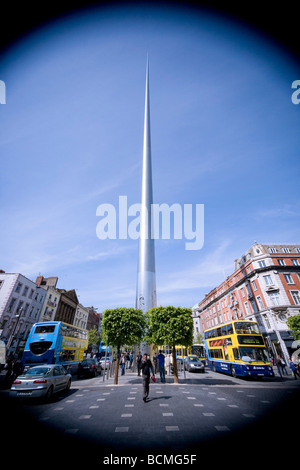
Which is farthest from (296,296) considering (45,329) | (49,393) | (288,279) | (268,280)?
(49,393)

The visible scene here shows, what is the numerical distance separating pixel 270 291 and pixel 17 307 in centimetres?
4463

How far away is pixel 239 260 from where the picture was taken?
46.8 meters

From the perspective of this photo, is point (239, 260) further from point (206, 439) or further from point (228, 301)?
point (206, 439)

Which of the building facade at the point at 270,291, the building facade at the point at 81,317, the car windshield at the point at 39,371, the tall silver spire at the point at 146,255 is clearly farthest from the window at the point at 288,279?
the building facade at the point at 81,317

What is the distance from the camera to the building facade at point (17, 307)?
106 feet

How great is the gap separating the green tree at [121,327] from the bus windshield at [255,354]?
8.80 metres

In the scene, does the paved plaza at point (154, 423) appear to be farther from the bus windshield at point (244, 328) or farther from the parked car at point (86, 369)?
the parked car at point (86, 369)

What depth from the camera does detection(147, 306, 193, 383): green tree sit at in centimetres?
1569

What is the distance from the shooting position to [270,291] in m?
34.4

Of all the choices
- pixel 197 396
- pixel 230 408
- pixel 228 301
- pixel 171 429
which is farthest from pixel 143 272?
pixel 228 301

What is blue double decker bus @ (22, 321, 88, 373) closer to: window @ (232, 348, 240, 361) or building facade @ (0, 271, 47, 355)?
building facade @ (0, 271, 47, 355)

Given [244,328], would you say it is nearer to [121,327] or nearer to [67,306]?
[121,327]

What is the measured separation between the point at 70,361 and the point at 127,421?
659 inches

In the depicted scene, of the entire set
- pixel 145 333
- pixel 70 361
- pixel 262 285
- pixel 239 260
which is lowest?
pixel 70 361
